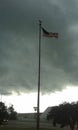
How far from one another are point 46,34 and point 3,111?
91.0 m

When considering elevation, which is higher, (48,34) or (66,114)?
(48,34)

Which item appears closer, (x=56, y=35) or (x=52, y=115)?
(x=56, y=35)

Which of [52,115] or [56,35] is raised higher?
[56,35]

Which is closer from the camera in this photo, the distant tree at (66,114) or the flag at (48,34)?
the flag at (48,34)

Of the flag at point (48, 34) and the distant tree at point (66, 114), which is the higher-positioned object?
the flag at point (48, 34)

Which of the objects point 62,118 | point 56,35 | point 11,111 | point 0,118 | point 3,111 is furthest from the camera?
point 11,111

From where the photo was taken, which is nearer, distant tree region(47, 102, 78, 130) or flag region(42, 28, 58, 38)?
flag region(42, 28, 58, 38)

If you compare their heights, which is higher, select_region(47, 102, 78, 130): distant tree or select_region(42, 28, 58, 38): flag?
select_region(42, 28, 58, 38): flag

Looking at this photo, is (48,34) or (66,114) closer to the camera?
(48,34)

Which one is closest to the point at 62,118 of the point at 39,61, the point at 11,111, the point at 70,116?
the point at 70,116

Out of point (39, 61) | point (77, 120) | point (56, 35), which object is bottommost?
point (77, 120)

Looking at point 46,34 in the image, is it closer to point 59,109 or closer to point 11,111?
point 59,109

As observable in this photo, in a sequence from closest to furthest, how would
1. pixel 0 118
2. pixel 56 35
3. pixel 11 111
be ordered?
pixel 56 35, pixel 0 118, pixel 11 111

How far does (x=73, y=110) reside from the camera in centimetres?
6556
